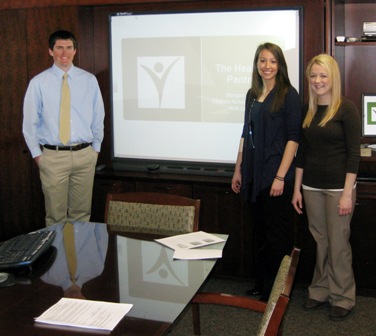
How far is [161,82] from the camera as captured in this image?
15.0 ft

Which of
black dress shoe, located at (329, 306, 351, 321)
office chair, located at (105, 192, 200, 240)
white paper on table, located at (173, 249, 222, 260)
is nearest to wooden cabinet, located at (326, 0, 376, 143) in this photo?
black dress shoe, located at (329, 306, 351, 321)

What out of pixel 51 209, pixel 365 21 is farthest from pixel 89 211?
pixel 365 21

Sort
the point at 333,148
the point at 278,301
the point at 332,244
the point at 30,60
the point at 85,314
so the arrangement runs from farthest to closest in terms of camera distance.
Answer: the point at 30,60, the point at 332,244, the point at 333,148, the point at 85,314, the point at 278,301

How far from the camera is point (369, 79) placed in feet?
14.1

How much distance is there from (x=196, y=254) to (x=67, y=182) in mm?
2116

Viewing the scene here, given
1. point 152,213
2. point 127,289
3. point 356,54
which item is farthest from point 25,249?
point 356,54

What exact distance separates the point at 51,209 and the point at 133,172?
68cm

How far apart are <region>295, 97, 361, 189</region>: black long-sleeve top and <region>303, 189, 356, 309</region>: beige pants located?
0.29 ft

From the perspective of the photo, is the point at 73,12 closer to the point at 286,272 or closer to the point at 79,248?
the point at 79,248

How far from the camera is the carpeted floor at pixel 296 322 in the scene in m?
3.49

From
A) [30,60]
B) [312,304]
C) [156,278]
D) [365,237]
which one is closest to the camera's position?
[156,278]

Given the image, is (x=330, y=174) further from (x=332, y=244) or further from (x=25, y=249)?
(x=25, y=249)

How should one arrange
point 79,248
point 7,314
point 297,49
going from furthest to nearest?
point 297,49 < point 79,248 < point 7,314

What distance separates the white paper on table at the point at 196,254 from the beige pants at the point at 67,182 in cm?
199
